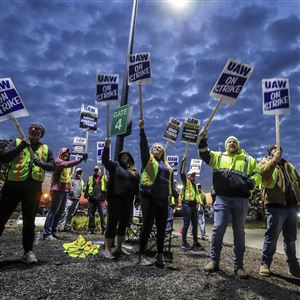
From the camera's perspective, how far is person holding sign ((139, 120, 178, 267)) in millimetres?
5188

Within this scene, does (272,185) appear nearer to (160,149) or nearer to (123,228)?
(160,149)

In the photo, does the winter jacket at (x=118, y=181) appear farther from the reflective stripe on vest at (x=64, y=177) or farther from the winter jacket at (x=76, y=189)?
the winter jacket at (x=76, y=189)

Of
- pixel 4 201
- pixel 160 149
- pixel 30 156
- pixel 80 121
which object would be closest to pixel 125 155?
pixel 160 149

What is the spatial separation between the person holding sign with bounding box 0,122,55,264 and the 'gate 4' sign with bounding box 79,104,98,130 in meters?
4.33

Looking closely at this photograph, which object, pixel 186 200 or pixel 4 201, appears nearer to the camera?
pixel 4 201

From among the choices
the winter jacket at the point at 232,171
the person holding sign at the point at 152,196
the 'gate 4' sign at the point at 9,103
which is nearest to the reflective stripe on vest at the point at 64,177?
the 'gate 4' sign at the point at 9,103

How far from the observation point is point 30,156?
4785mm

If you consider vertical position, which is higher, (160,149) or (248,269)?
(160,149)

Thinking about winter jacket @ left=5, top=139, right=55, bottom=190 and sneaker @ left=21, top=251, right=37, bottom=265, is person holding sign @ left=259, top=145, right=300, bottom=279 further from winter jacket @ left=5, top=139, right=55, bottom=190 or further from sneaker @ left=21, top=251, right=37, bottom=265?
sneaker @ left=21, top=251, right=37, bottom=265

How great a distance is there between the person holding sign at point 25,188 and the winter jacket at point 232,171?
241 cm

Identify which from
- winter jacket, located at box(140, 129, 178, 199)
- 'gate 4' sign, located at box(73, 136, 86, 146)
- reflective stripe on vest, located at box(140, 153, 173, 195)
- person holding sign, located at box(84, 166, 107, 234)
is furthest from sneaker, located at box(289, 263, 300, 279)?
'gate 4' sign, located at box(73, 136, 86, 146)

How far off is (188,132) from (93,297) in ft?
19.7

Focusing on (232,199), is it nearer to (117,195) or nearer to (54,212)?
(117,195)

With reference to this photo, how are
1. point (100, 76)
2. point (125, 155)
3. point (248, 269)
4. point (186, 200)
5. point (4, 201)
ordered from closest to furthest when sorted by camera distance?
1. point (4, 201)
2. point (248, 269)
3. point (125, 155)
4. point (100, 76)
5. point (186, 200)
